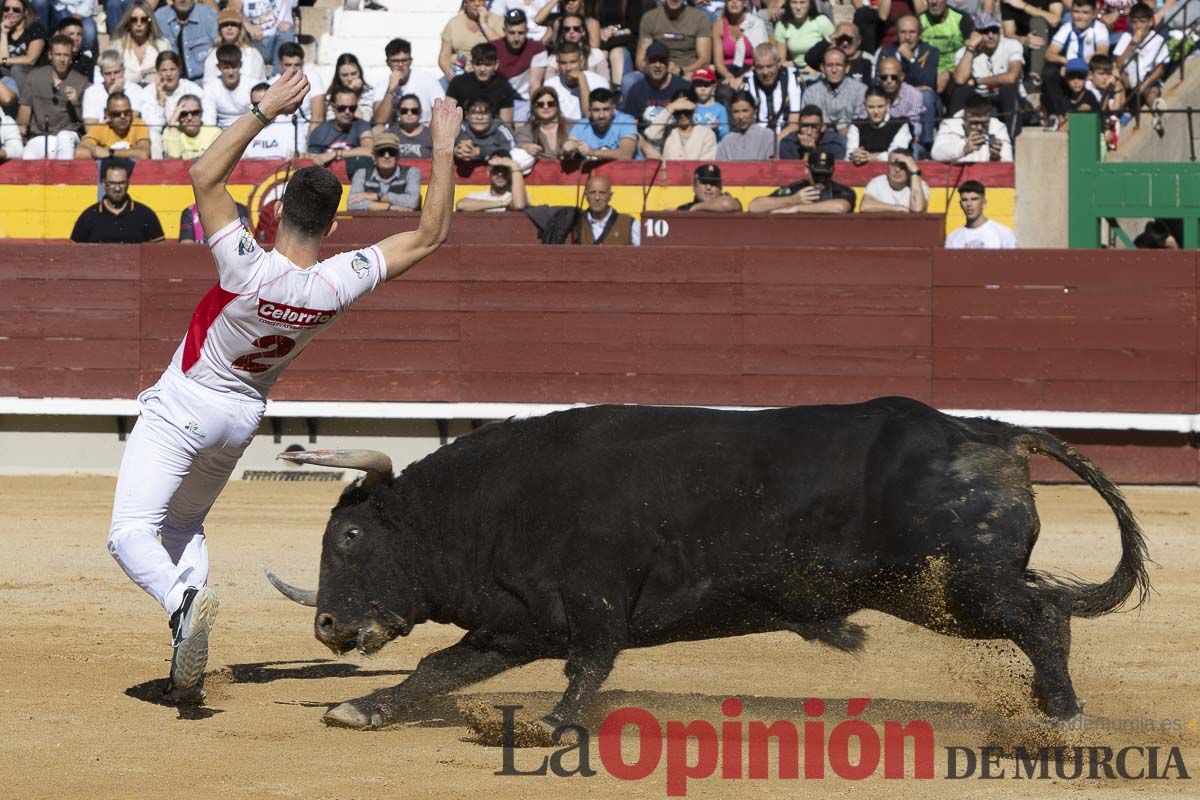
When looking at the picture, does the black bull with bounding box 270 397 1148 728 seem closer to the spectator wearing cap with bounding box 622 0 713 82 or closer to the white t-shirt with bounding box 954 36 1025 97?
the white t-shirt with bounding box 954 36 1025 97

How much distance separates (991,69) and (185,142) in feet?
18.8

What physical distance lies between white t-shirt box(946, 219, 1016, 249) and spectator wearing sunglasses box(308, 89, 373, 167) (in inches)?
154

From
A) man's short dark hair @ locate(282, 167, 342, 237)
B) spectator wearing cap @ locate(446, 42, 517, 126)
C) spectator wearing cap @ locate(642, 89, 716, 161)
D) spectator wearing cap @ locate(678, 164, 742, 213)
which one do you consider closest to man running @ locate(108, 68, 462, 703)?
man's short dark hair @ locate(282, 167, 342, 237)

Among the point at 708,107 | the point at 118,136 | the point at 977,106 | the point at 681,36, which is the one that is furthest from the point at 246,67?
the point at 977,106

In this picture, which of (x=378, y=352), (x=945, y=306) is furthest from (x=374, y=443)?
(x=945, y=306)

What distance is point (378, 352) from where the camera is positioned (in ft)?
35.6

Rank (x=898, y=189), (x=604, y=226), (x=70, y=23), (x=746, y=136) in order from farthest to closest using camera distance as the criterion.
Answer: (x=70, y=23) < (x=746, y=136) < (x=898, y=189) < (x=604, y=226)

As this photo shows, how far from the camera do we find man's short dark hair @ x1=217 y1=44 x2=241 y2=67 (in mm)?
12195

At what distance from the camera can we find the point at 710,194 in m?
11.0

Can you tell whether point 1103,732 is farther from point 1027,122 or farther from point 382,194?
point 1027,122

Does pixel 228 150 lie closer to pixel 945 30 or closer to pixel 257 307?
pixel 257 307

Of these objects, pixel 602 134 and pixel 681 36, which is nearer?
pixel 602 134

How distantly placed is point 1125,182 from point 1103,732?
23.5 feet

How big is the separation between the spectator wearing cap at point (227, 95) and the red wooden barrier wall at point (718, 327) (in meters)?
1.77
